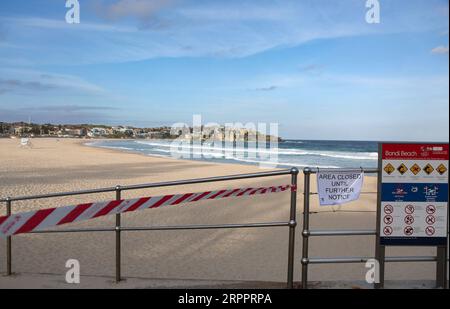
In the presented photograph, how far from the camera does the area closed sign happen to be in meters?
4.25

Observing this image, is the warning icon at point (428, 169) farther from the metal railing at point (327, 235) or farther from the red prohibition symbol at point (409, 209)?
the metal railing at point (327, 235)

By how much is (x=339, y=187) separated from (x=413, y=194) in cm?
74

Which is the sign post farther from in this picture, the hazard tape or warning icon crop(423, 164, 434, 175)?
the hazard tape

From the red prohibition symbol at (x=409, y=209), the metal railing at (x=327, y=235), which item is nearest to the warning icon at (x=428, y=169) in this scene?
the red prohibition symbol at (x=409, y=209)

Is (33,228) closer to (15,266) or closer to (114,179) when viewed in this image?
(15,266)

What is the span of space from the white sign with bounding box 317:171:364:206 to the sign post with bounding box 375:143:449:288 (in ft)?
Answer: 0.87

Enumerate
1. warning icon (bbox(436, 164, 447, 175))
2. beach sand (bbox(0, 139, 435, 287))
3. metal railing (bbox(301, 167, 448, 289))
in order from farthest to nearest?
beach sand (bbox(0, 139, 435, 287)) < warning icon (bbox(436, 164, 447, 175)) < metal railing (bbox(301, 167, 448, 289))

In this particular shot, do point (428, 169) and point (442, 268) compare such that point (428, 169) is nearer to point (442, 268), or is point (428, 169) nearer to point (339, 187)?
point (339, 187)

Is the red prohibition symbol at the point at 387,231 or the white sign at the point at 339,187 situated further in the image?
the white sign at the point at 339,187

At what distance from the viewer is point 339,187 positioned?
4.48 m

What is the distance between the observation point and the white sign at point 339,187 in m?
4.45

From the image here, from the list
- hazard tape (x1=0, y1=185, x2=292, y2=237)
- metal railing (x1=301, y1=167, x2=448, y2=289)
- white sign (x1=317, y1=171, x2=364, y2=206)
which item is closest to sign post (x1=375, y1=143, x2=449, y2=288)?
metal railing (x1=301, y1=167, x2=448, y2=289)

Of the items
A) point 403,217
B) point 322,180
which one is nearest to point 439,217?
point 403,217
